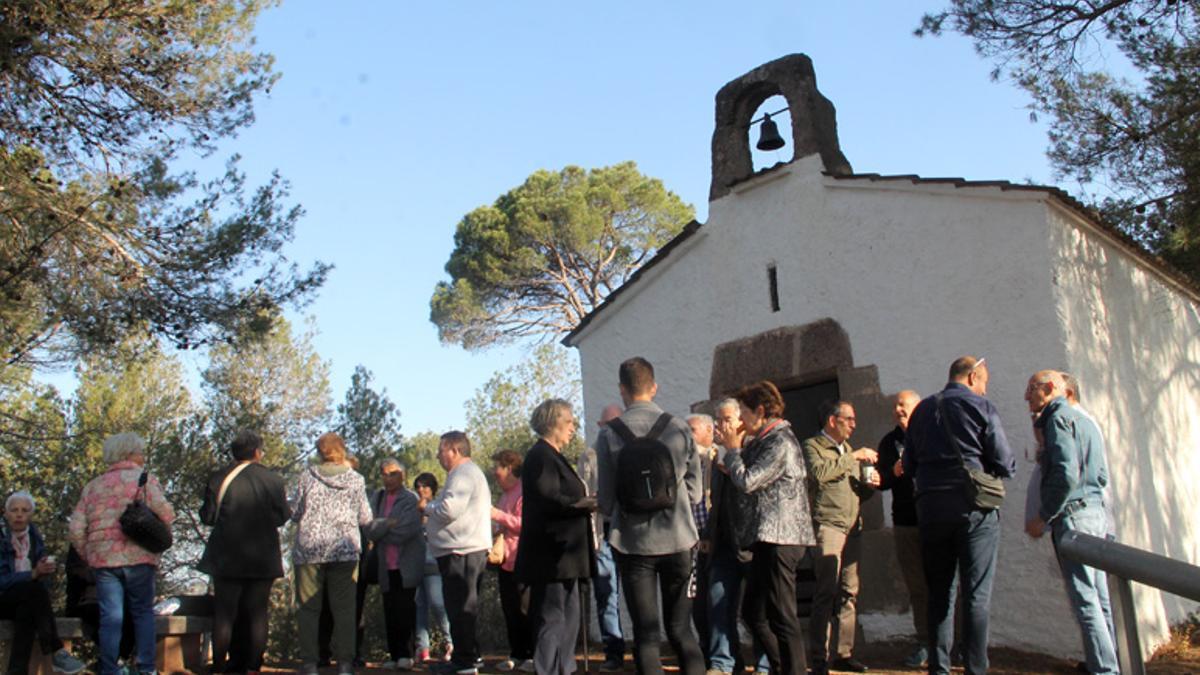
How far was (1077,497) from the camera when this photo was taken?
5766 millimetres

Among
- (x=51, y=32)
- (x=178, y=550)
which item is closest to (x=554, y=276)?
(x=178, y=550)

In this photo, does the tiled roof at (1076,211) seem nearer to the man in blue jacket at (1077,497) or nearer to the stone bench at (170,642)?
the man in blue jacket at (1077,497)

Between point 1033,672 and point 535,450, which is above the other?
point 535,450

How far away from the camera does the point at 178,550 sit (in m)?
21.1

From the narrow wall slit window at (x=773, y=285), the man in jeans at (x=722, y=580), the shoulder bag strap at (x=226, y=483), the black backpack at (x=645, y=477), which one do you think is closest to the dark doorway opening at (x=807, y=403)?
A: the narrow wall slit window at (x=773, y=285)

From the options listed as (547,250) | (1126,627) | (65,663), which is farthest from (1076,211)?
(547,250)

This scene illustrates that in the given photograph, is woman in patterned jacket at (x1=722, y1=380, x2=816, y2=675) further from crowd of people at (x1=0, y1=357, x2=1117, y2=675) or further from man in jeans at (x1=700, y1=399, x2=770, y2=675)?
man in jeans at (x1=700, y1=399, x2=770, y2=675)

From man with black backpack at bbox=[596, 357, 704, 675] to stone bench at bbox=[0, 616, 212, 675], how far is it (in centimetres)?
353

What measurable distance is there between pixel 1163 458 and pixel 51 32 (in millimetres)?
9184

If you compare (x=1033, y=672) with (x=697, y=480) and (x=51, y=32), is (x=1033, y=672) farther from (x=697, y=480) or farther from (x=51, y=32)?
(x=51, y=32)

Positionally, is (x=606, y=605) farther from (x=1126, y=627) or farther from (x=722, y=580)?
(x=1126, y=627)

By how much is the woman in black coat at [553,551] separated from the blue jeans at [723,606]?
3.26 ft

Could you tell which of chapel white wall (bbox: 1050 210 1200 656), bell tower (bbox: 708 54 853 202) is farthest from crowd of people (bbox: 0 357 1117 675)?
bell tower (bbox: 708 54 853 202)

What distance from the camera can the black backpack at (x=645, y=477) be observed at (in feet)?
17.7
